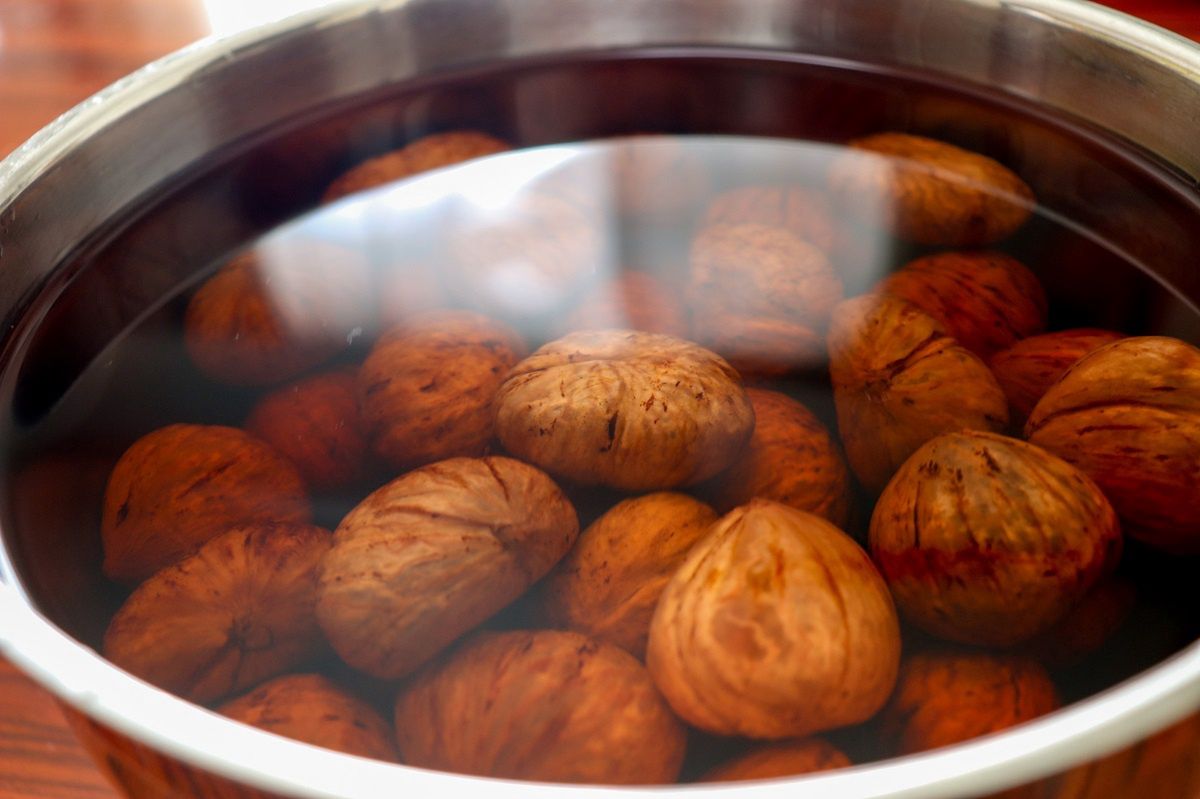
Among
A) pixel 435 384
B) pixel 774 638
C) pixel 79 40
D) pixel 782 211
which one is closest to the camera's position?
pixel 774 638

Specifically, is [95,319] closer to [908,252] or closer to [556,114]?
[556,114]

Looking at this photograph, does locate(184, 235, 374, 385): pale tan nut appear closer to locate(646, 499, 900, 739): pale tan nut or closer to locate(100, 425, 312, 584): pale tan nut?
locate(100, 425, 312, 584): pale tan nut

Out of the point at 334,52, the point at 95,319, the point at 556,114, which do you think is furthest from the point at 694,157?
the point at 95,319

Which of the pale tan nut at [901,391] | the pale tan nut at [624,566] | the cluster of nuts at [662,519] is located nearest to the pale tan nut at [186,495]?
the cluster of nuts at [662,519]

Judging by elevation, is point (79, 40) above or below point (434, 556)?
above

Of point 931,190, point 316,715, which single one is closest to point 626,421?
point 316,715

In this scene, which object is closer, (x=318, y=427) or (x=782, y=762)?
(x=782, y=762)

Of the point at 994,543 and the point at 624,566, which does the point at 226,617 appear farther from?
the point at 994,543
